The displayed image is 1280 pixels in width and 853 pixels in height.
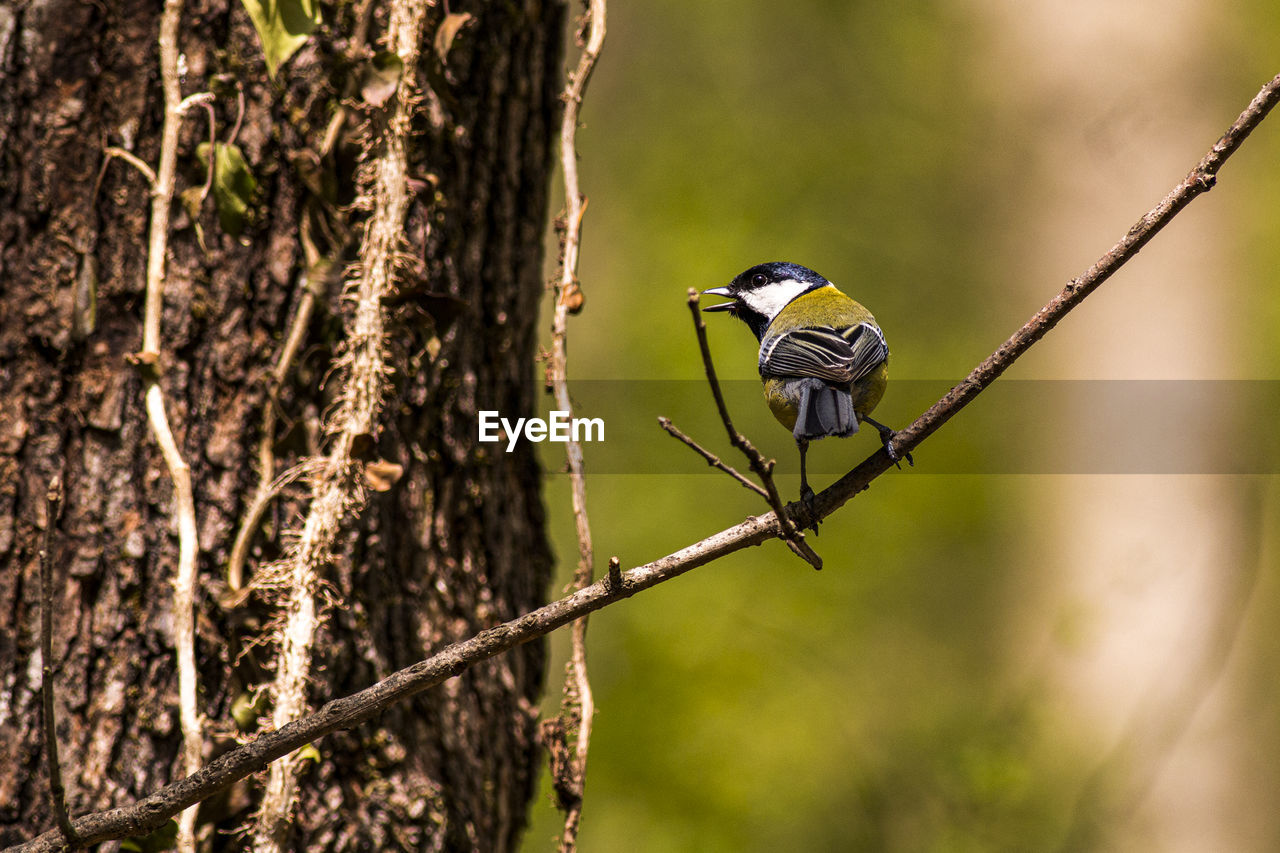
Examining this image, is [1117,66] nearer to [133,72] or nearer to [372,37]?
[372,37]

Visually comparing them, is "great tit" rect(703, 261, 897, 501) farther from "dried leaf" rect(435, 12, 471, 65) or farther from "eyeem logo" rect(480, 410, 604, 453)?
"dried leaf" rect(435, 12, 471, 65)

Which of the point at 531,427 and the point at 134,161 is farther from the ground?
the point at 134,161

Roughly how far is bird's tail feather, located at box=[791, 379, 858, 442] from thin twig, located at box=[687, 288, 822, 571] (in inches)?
17.5

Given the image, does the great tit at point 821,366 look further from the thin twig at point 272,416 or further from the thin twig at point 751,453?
the thin twig at point 272,416

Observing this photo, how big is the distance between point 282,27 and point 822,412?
1219 mm

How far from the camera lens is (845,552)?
6141mm

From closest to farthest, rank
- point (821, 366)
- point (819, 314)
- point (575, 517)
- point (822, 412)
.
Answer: point (822, 412) → point (821, 366) → point (575, 517) → point (819, 314)

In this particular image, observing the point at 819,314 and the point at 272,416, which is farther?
the point at 819,314

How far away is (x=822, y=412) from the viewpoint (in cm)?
168

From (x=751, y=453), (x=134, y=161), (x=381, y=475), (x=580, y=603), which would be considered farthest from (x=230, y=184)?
(x=751, y=453)

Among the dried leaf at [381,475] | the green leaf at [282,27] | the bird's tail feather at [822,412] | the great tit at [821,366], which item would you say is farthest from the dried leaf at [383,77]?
the bird's tail feather at [822,412]

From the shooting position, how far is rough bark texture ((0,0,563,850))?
1813 mm

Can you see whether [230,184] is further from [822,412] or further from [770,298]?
[770,298]

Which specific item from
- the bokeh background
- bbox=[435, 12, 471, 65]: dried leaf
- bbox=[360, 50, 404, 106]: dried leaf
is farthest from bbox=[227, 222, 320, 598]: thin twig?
the bokeh background
